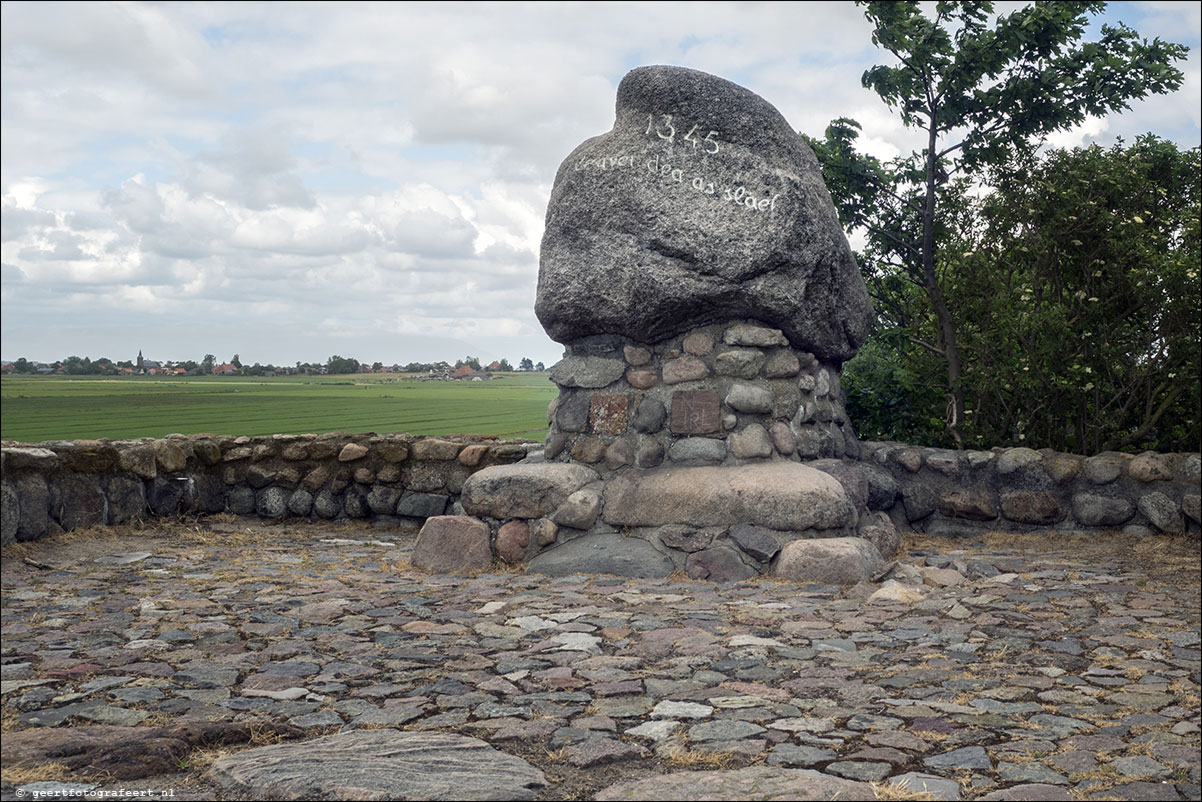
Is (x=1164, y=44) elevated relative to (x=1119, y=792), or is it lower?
elevated

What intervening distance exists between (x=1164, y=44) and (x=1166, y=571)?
544 centimetres

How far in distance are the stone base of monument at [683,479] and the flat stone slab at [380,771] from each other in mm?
3542

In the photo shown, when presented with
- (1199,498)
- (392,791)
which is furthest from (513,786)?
(1199,498)

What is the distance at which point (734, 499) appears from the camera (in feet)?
22.8

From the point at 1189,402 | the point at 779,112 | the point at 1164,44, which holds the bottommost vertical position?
the point at 1189,402

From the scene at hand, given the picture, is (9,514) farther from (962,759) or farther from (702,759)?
(962,759)

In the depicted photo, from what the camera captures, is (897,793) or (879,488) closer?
(897,793)

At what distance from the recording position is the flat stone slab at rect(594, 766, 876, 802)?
9.62 ft

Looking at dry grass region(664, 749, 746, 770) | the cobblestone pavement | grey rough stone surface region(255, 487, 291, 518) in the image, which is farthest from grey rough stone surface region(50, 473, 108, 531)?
dry grass region(664, 749, 746, 770)

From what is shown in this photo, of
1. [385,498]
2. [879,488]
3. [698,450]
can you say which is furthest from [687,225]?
[385,498]

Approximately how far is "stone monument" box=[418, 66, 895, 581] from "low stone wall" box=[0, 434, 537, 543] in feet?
6.09

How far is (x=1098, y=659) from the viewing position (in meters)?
4.62

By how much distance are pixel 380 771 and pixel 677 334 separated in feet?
16.9

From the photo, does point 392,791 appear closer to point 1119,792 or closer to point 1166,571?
point 1119,792
